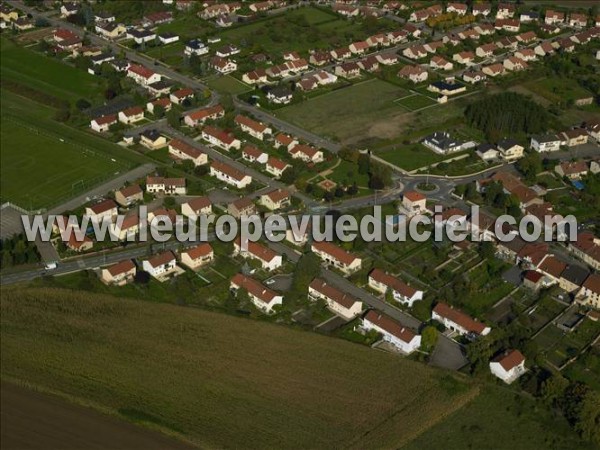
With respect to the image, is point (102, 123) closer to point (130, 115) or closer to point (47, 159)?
point (130, 115)

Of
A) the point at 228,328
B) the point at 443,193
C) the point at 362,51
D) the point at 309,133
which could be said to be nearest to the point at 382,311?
the point at 228,328

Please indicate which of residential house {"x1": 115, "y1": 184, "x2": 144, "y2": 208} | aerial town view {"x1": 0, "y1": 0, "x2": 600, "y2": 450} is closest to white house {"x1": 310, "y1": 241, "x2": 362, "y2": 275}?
aerial town view {"x1": 0, "y1": 0, "x2": 600, "y2": 450}

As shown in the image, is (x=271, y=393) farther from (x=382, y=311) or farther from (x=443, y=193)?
(x=443, y=193)

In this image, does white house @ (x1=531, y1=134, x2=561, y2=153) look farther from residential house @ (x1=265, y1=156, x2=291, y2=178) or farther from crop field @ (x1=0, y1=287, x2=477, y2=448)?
crop field @ (x1=0, y1=287, x2=477, y2=448)

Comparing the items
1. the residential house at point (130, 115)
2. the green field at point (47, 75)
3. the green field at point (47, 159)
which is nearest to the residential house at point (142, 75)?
the green field at point (47, 75)

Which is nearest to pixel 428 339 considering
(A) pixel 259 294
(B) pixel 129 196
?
(A) pixel 259 294
